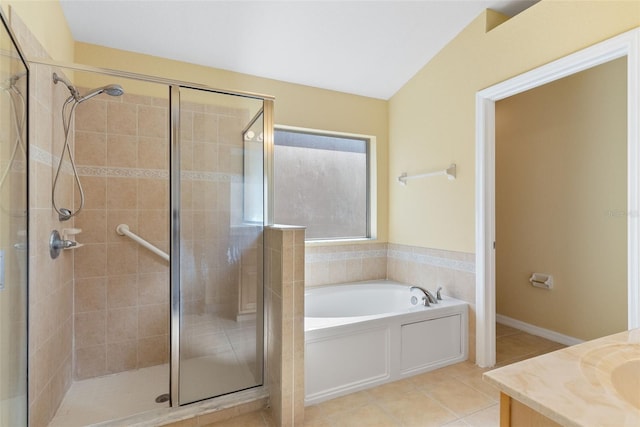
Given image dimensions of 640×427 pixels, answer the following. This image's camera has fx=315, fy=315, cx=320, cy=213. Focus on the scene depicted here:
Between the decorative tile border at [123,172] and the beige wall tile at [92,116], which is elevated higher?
the beige wall tile at [92,116]

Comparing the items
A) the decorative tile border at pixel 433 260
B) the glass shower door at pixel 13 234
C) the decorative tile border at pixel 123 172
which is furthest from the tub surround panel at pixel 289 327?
the decorative tile border at pixel 433 260

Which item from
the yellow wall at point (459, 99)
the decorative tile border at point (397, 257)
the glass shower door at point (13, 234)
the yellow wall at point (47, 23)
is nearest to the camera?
the glass shower door at point (13, 234)

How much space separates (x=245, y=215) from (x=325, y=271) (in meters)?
1.38

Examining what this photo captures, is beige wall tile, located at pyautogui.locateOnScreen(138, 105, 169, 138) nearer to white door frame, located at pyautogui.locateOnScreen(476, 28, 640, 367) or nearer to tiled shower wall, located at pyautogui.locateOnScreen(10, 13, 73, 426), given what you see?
tiled shower wall, located at pyautogui.locateOnScreen(10, 13, 73, 426)

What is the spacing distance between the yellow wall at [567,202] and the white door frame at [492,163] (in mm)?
916

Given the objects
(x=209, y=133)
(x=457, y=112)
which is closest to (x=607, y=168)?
(x=457, y=112)

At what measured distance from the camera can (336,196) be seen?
3285mm

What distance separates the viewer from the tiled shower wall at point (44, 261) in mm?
Answer: 1514

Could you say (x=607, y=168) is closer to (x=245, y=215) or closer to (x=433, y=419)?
(x=433, y=419)

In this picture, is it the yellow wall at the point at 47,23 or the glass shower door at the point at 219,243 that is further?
the glass shower door at the point at 219,243

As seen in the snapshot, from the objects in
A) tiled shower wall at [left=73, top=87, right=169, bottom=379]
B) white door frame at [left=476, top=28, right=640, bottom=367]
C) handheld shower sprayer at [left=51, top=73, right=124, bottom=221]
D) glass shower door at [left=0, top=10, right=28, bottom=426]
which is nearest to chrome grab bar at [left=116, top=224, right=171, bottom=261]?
tiled shower wall at [left=73, top=87, right=169, bottom=379]

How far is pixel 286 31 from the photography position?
234 cm

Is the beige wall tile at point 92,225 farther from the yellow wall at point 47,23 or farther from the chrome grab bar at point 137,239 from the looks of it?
the yellow wall at point 47,23

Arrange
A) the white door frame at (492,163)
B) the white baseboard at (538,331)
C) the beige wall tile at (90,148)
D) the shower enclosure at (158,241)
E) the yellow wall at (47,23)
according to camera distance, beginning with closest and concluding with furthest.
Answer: the yellow wall at (47,23) < the white door frame at (492,163) < the shower enclosure at (158,241) < the beige wall tile at (90,148) < the white baseboard at (538,331)
